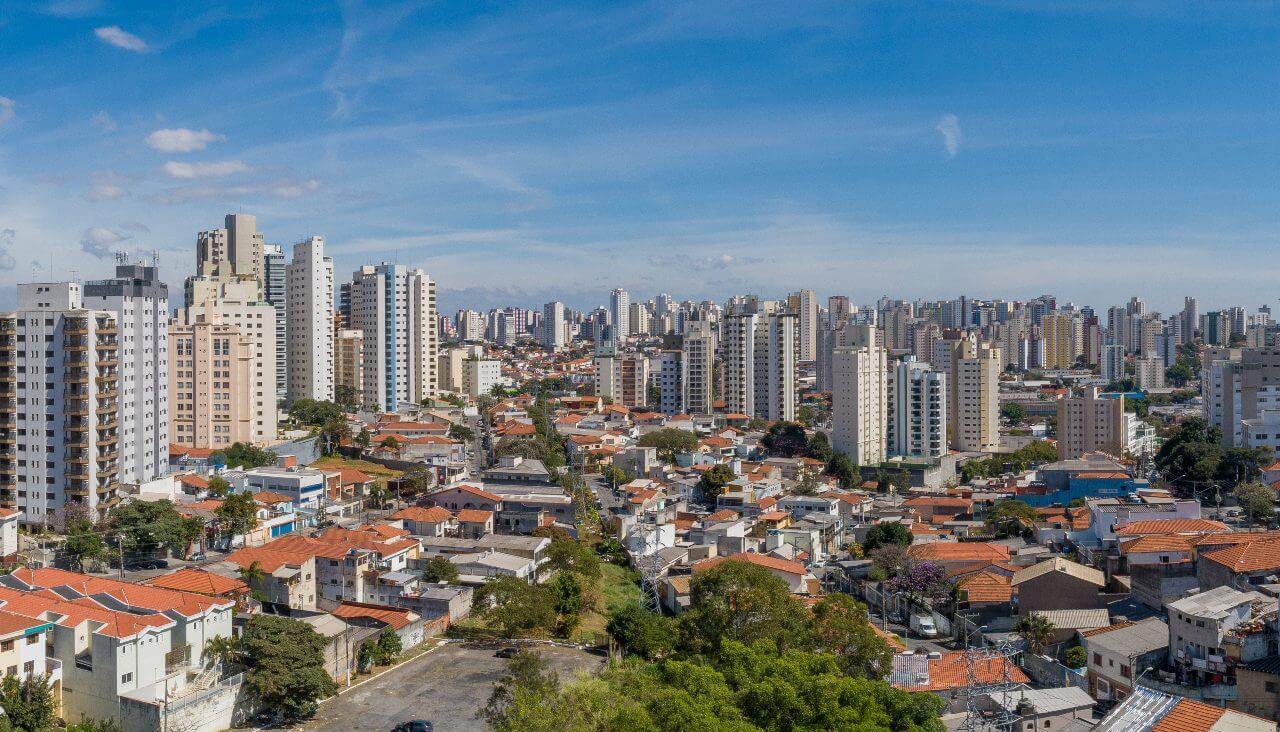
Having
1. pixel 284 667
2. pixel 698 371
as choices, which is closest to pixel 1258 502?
pixel 284 667

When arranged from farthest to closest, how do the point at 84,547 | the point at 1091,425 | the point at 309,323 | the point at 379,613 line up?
the point at 309,323 < the point at 1091,425 < the point at 84,547 < the point at 379,613

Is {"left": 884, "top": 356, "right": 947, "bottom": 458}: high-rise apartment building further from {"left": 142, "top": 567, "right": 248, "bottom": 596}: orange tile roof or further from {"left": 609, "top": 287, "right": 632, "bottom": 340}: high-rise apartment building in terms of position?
{"left": 609, "top": 287, "right": 632, "bottom": 340}: high-rise apartment building

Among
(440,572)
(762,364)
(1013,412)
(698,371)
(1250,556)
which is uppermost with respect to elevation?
(762,364)

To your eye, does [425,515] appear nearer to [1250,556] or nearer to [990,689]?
[990,689]

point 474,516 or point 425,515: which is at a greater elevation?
point 425,515

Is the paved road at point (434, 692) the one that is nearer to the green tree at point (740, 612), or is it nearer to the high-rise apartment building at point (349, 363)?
the green tree at point (740, 612)

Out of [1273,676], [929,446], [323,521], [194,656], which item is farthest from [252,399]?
[1273,676]

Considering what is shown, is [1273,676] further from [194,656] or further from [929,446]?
[929,446]
